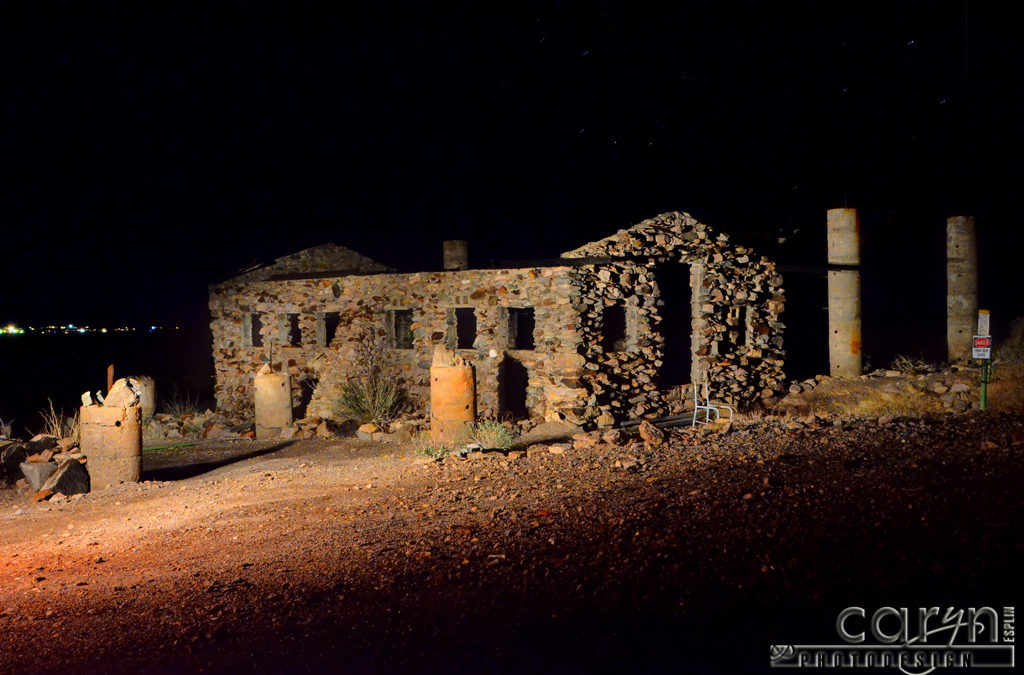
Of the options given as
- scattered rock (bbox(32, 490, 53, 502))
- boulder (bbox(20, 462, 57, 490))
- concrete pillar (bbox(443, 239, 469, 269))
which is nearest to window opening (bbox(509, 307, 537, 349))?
concrete pillar (bbox(443, 239, 469, 269))

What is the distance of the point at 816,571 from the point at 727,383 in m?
10.4

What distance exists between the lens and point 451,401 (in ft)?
39.3

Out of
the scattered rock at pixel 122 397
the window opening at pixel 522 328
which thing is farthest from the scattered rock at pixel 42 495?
the window opening at pixel 522 328

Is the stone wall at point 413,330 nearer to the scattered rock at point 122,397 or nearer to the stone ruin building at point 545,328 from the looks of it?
the stone ruin building at point 545,328

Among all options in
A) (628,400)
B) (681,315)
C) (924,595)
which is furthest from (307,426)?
(924,595)

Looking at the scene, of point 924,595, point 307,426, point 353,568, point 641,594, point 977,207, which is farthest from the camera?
point 977,207

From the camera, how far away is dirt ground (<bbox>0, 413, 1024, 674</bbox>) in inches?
161

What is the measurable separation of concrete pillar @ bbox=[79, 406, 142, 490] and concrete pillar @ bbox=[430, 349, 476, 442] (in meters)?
4.39

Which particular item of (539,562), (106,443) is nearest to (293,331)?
(106,443)

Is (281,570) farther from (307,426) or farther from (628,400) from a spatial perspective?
(307,426)

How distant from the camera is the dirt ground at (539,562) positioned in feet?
13.4

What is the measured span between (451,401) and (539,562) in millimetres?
6868

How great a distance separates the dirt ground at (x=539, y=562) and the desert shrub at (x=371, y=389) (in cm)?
685

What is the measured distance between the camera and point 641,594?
452 cm
